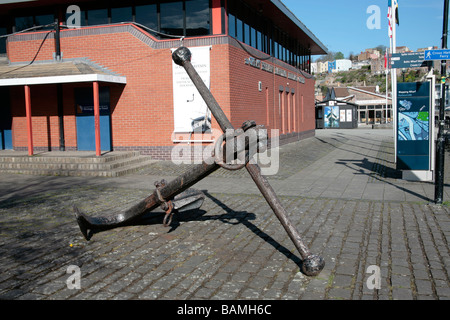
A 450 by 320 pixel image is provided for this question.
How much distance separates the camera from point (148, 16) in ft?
46.3

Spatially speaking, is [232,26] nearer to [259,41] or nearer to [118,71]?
[259,41]

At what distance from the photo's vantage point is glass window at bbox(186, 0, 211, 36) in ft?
44.9

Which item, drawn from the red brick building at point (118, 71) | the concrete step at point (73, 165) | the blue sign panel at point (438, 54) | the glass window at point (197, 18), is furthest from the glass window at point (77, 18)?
the blue sign panel at point (438, 54)

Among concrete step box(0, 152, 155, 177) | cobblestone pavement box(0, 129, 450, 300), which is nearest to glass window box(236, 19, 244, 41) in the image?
concrete step box(0, 152, 155, 177)

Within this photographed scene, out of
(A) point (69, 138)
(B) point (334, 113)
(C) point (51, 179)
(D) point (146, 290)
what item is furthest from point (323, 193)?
(B) point (334, 113)

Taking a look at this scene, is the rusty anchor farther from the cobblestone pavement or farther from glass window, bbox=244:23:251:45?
glass window, bbox=244:23:251:45

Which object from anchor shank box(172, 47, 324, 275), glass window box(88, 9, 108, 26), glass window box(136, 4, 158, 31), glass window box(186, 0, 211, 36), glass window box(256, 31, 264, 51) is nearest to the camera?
anchor shank box(172, 47, 324, 275)

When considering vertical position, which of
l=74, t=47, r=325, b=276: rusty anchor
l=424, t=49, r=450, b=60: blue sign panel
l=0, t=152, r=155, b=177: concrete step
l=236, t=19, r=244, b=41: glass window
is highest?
l=236, t=19, r=244, b=41: glass window

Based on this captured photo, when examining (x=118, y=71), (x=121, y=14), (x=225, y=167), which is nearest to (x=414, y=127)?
(x=225, y=167)

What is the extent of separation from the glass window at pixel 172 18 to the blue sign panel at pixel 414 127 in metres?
7.28

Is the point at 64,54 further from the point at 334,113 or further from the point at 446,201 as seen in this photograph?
the point at 334,113

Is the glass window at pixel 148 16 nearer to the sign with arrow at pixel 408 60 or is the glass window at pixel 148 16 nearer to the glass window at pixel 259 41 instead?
the glass window at pixel 259 41

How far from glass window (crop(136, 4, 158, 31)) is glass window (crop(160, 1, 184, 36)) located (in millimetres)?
→ 237
